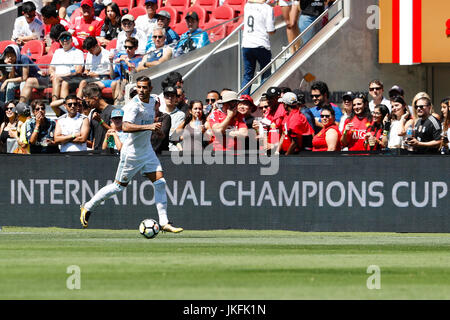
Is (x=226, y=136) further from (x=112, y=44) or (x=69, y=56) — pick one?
(x=112, y=44)

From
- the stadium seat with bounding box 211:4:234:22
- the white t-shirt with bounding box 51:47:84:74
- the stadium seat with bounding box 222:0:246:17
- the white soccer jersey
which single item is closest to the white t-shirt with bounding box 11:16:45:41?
the white t-shirt with bounding box 51:47:84:74

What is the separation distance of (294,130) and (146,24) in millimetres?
6864

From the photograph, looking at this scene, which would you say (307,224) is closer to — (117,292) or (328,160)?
(328,160)

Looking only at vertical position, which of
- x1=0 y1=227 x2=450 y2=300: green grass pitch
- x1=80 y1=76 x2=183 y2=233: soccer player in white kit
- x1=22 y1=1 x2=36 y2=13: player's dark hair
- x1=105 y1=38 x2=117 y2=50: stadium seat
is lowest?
x1=0 y1=227 x2=450 y2=300: green grass pitch

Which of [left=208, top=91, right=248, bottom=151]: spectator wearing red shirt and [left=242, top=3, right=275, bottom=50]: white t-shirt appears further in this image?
[left=242, top=3, right=275, bottom=50]: white t-shirt

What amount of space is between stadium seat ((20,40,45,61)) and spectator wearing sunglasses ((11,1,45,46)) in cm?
43

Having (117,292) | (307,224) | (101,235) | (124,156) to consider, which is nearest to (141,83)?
(124,156)

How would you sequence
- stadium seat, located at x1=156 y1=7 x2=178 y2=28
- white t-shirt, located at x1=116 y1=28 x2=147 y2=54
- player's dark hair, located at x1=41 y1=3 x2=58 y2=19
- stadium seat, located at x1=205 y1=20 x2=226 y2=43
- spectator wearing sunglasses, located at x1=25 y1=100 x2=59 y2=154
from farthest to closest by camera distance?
player's dark hair, located at x1=41 y1=3 x2=58 y2=19 < stadium seat, located at x1=156 y1=7 x2=178 y2=28 < white t-shirt, located at x1=116 y1=28 x2=147 y2=54 < stadium seat, located at x1=205 y1=20 x2=226 y2=43 < spectator wearing sunglasses, located at x1=25 y1=100 x2=59 y2=154

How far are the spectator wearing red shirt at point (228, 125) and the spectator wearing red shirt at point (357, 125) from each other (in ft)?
5.51

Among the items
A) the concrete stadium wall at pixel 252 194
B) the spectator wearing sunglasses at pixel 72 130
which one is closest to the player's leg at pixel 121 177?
the concrete stadium wall at pixel 252 194

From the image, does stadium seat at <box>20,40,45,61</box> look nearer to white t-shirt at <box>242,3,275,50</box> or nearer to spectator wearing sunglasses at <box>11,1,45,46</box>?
spectator wearing sunglasses at <box>11,1,45,46</box>

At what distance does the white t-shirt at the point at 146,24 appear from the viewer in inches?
906

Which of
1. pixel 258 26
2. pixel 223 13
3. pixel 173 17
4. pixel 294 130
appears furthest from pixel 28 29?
pixel 294 130

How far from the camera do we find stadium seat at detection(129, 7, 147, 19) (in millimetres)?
25016
